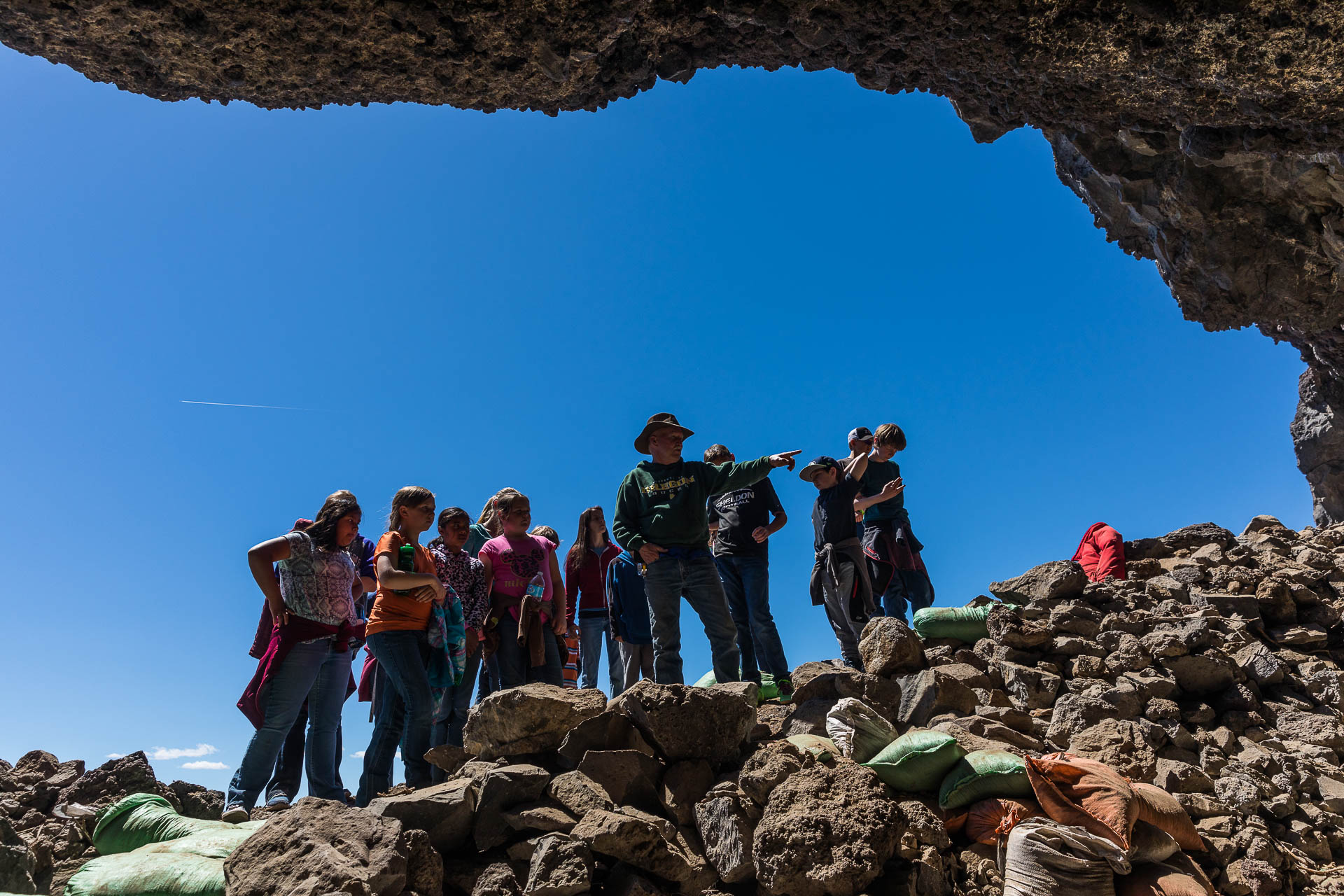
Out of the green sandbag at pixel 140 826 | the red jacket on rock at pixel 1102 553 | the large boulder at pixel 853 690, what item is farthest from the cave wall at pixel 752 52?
the red jacket on rock at pixel 1102 553

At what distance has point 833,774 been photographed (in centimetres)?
443

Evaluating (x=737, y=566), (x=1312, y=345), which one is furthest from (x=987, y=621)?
(x=1312, y=345)

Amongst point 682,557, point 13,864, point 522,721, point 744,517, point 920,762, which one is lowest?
point 13,864

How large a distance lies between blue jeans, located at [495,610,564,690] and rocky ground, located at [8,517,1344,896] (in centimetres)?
104

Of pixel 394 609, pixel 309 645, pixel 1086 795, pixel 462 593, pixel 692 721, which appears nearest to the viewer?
pixel 1086 795

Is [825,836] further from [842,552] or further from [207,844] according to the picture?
[842,552]

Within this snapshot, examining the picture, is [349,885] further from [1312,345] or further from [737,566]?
[1312,345]

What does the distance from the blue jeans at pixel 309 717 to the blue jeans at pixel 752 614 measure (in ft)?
11.0

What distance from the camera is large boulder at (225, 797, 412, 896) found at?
3424 millimetres

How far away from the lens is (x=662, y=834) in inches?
164

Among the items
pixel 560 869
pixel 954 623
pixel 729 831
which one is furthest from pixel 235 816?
pixel 954 623

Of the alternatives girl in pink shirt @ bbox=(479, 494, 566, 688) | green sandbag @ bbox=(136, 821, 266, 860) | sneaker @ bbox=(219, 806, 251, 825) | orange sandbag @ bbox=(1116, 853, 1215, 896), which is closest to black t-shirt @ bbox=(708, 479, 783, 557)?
girl in pink shirt @ bbox=(479, 494, 566, 688)

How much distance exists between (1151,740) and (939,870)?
263cm

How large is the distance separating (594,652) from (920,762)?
4.25m
